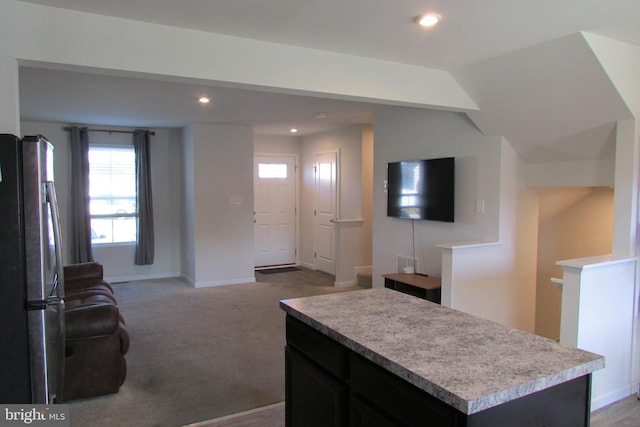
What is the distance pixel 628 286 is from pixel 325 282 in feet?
14.1

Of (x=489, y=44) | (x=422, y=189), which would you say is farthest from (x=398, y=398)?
(x=422, y=189)

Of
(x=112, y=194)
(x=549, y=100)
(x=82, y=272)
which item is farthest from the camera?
(x=112, y=194)

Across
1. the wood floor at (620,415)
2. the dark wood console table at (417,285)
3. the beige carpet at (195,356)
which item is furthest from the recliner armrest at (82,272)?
the wood floor at (620,415)

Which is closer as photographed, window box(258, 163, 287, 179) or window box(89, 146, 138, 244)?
window box(89, 146, 138, 244)

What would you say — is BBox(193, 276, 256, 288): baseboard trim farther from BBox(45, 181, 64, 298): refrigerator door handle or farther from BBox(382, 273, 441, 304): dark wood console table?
BBox(45, 181, 64, 298): refrigerator door handle

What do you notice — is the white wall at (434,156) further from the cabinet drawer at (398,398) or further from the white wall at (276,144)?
the white wall at (276,144)

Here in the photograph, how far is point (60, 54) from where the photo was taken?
2.32m

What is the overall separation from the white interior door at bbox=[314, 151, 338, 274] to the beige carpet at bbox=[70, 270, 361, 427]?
3.82 ft

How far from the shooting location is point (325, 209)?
7559mm

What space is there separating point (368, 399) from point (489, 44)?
2.39 meters

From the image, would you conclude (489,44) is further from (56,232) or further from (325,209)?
(325,209)

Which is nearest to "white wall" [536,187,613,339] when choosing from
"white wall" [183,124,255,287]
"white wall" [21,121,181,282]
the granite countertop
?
the granite countertop

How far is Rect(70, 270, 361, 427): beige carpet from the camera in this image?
3.00m

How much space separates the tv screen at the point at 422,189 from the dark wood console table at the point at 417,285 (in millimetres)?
627
